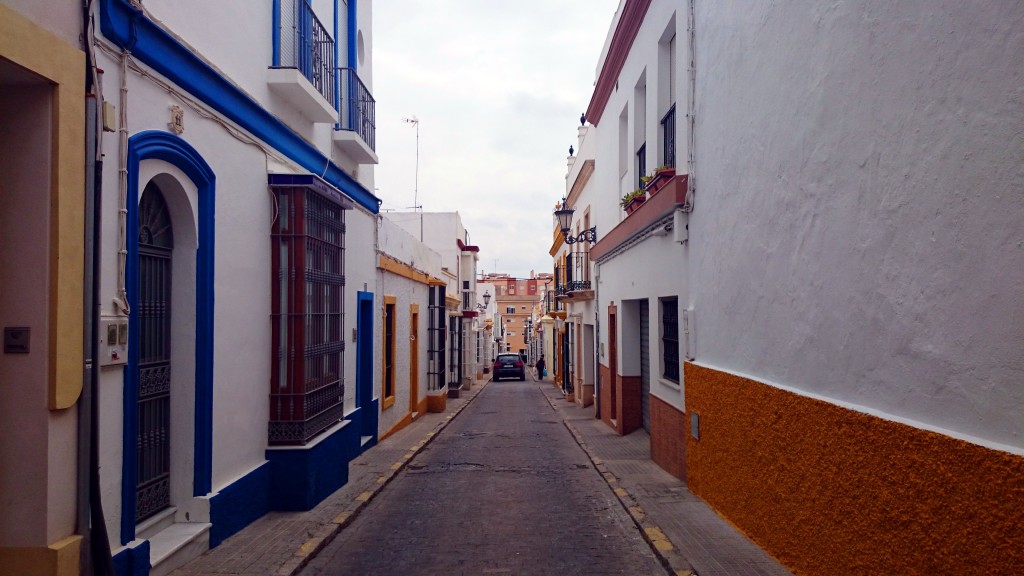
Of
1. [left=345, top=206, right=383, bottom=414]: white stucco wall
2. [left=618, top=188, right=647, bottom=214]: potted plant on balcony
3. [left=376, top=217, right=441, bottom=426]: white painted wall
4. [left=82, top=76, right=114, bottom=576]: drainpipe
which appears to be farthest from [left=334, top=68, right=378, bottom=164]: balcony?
[left=82, top=76, right=114, bottom=576]: drainpipe

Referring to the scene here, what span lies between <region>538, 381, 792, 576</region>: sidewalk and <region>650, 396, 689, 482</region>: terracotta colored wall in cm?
13

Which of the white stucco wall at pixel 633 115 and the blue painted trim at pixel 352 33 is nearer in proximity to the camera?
the white stucco wall at pixel 633 115

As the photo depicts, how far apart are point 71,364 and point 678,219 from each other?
642 centimetres

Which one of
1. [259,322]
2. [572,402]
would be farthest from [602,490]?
[572,402]

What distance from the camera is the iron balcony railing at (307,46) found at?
25.9 ft

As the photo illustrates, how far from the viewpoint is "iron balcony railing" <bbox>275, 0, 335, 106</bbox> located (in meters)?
7.89

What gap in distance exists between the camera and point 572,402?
22.8 meters

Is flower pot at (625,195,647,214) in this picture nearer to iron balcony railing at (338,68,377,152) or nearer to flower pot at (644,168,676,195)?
flower pot at (644,168,676,195)

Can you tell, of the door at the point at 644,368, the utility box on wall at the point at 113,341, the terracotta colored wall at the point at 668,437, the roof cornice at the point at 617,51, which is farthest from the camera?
the door at the point at 644,368

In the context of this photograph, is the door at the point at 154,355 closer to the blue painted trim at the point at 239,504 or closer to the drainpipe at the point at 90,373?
the blue painted trim at the point at 239,504

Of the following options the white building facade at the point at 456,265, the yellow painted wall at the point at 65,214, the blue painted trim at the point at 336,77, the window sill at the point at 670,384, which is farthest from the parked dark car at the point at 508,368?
the yellow painted wall at the point at 65,214

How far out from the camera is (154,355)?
566cm

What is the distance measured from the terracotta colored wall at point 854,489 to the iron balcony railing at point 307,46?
5658 mm

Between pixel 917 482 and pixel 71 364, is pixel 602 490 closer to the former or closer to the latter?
pixel 917 482
